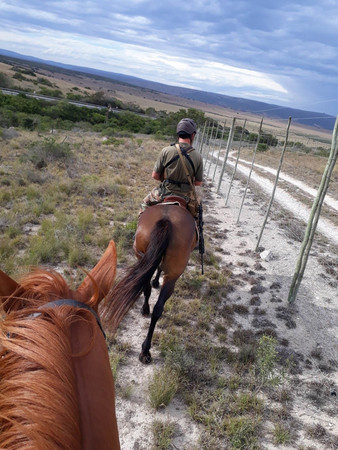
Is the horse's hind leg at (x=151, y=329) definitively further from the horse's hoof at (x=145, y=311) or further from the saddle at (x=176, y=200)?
the saddle at (x=176, y=200)

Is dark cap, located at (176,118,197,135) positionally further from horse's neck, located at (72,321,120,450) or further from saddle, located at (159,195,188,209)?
horse's neck, located at (72,321,120,450)

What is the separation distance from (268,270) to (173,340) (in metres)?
3.13

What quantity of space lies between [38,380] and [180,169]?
3.33 metres

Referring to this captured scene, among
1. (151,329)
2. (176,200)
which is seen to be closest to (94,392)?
(151,329)

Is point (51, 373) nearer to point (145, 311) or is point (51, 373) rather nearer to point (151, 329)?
point (151, 329)

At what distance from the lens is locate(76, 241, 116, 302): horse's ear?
1.40m

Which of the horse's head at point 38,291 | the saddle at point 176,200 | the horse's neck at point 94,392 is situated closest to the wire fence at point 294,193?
the saddle at point 176,200

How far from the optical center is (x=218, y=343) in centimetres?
400

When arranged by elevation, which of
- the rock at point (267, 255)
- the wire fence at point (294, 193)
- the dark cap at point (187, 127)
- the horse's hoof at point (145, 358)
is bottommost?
the horse's hoof at point (145, 358)

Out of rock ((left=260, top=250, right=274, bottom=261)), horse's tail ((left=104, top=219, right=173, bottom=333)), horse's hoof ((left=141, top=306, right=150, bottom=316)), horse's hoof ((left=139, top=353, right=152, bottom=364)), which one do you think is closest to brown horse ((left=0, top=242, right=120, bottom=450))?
horse's tail ((left=104, top=219, right=173, bottom=333))

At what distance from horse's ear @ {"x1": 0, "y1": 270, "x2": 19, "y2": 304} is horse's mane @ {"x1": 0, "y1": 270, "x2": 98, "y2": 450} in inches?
1.3

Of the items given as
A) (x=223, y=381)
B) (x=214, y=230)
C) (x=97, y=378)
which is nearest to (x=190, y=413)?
(x=223, y=381)

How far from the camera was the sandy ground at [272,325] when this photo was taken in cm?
288

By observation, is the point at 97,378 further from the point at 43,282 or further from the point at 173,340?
the point at 173,340
